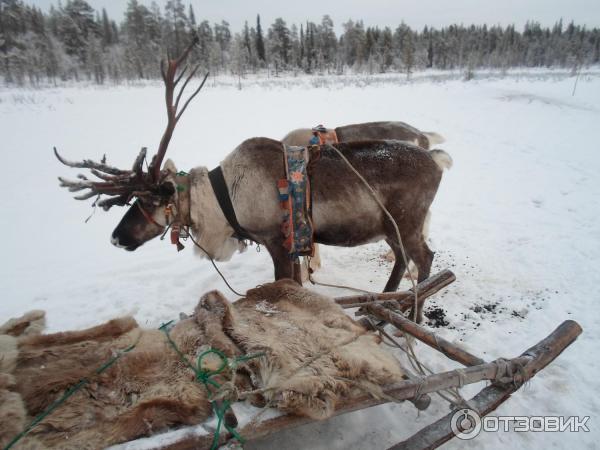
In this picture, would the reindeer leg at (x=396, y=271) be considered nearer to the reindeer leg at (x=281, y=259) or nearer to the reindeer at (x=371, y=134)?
the reindeer leg at (x=281, y=259)

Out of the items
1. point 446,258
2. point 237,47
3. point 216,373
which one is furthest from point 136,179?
point 237,47

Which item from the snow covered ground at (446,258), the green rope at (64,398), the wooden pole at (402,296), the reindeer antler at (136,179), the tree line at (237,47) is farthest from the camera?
the tree line at (237,47)

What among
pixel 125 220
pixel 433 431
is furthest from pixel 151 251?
pixel 433 431

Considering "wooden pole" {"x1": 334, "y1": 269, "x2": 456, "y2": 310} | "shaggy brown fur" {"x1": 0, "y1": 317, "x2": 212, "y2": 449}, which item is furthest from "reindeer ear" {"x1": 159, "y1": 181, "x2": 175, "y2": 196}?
"wooden pole" {"x1": 334, "y1": 269, "x2": 456, "y2": 310}

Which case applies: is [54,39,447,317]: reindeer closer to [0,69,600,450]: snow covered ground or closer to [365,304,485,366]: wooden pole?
[365,304,485,366]: wooden pole

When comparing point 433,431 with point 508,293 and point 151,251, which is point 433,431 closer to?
point 508,293

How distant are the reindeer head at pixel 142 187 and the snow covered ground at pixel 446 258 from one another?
104cm

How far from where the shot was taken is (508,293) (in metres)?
4.09

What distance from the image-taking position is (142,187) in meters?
3.12

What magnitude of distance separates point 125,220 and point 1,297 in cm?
221

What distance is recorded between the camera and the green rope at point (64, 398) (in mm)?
1459

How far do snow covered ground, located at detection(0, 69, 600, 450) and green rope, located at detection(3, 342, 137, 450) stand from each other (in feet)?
3.55

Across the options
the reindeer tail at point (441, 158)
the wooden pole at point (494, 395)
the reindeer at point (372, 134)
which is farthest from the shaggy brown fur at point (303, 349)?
the reindeer at point (372, 134)

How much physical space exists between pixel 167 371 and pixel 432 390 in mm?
1401
